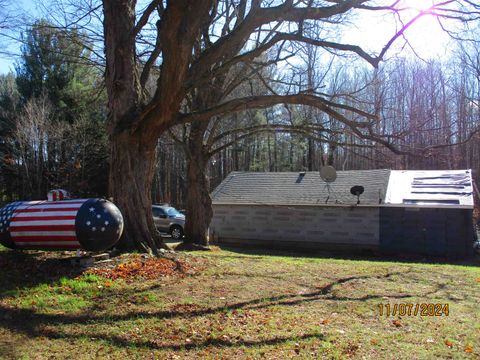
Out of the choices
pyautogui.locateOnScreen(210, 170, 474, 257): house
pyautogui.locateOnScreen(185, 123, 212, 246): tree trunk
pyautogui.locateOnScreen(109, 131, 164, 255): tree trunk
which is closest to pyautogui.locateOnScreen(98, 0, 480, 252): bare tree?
pyautogui.locateOnScreen(109, 131, 164, 255): tree trunk

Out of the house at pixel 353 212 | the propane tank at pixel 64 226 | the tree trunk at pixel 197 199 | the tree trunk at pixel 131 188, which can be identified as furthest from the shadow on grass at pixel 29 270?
the house at pixel 353 212

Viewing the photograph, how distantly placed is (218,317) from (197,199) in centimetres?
1170

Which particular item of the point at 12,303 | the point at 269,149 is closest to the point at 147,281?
the point at 12,303

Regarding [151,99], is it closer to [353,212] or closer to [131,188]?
[131,188]

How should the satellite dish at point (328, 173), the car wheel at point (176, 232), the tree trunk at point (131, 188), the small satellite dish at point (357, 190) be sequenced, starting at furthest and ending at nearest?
1. the car wheel at point (176, 232)
2. the satellite dish at point (328, 173)
3. the small satellite dish at point (357, 190)
4. the tree trunk at point (131, 188)

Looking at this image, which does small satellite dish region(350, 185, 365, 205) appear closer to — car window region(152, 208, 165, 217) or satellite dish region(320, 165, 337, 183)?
satellite dish region(320, 165, 337, 183)

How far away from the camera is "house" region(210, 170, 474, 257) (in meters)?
20.0

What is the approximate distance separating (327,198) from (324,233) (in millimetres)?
1845

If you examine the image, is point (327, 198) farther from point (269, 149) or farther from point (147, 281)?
point (269, 149)

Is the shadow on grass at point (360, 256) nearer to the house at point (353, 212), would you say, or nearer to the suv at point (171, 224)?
the house at point (353, 212)

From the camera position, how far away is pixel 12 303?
249 inches

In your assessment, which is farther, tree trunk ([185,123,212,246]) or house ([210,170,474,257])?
house ([210,170,474,257])
